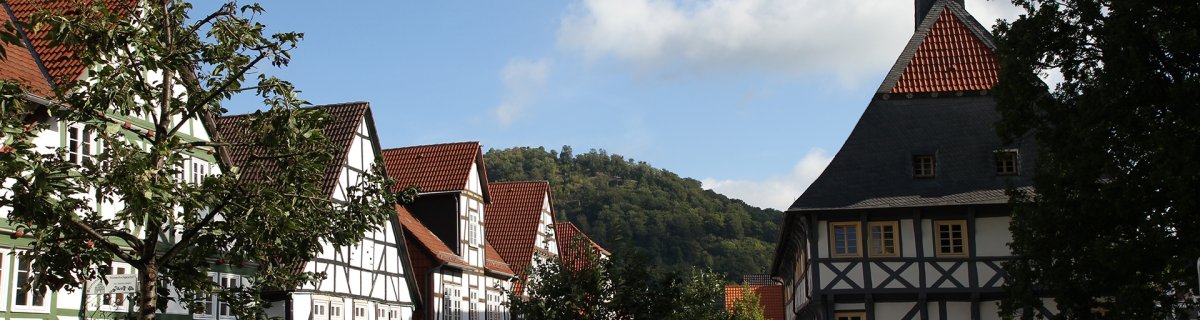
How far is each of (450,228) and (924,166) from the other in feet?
49.4

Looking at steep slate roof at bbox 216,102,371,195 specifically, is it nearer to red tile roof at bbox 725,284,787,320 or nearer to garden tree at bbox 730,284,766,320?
garden tree at bbox 730,284,766,320

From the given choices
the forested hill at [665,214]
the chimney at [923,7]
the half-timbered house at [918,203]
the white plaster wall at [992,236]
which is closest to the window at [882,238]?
the half-timbered house at [918,203]

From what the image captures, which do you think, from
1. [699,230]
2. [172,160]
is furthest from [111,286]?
[699,230]

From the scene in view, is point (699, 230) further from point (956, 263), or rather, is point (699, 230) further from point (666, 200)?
point (956, 263)

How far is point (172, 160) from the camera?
13.7m

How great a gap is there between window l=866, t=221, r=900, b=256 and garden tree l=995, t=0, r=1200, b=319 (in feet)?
24.8

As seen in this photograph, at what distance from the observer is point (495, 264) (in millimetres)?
44688

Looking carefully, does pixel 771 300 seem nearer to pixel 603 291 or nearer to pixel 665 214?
pixel 665 214

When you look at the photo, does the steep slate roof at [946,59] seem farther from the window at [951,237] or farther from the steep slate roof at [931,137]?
the window at [951,237]

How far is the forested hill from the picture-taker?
91.9 metres

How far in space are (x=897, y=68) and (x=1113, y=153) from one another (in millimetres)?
12672

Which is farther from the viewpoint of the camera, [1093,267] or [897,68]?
[897,68]

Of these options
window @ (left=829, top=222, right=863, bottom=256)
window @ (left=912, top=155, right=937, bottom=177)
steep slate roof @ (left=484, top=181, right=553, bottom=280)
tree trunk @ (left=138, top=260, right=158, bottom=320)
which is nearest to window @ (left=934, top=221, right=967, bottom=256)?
window @ (left=912, top=155, right=937, bottom=177)

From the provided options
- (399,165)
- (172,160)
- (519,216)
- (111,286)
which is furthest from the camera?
(519,216)
